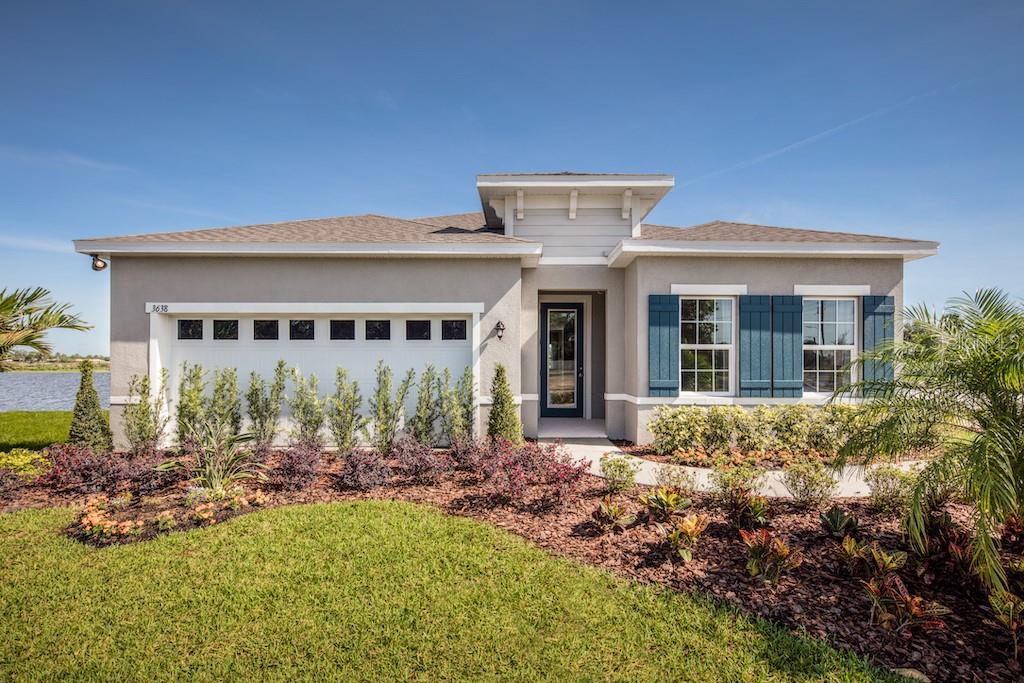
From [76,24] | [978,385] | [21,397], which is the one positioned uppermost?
[76,24]

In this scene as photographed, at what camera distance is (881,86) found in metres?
9.14

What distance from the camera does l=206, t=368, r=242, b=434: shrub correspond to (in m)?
7.50

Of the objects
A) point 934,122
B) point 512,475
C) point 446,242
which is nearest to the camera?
point 512,475

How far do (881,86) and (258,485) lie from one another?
1301cm

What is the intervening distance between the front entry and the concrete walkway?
209cm

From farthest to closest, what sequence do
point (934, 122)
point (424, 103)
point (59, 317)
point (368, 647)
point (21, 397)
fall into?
point (21, 397), point (424, 103), point (934, 122), point (59, 317), point (368, 647)

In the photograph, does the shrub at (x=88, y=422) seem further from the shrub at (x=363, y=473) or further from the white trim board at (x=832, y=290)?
the white trim board at (x=832, y=290)

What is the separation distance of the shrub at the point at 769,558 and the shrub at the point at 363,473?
13.6 ft

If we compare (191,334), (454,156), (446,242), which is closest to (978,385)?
(446,242)

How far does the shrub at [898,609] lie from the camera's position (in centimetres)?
312

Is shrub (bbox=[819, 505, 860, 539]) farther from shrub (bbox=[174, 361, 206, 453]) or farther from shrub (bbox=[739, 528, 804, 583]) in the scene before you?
shrub (bbox=[174, 361, 206, 453])

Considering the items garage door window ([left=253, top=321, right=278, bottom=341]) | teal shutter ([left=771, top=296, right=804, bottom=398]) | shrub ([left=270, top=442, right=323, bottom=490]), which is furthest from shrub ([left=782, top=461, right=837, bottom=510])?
garage door window ([left=253, top=321, right=278, bottom=341])

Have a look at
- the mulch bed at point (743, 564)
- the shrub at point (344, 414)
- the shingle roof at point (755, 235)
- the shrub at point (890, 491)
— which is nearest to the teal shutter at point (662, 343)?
the shingle roof at point (755, 235)

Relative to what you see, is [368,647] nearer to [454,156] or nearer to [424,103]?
[424,103]
